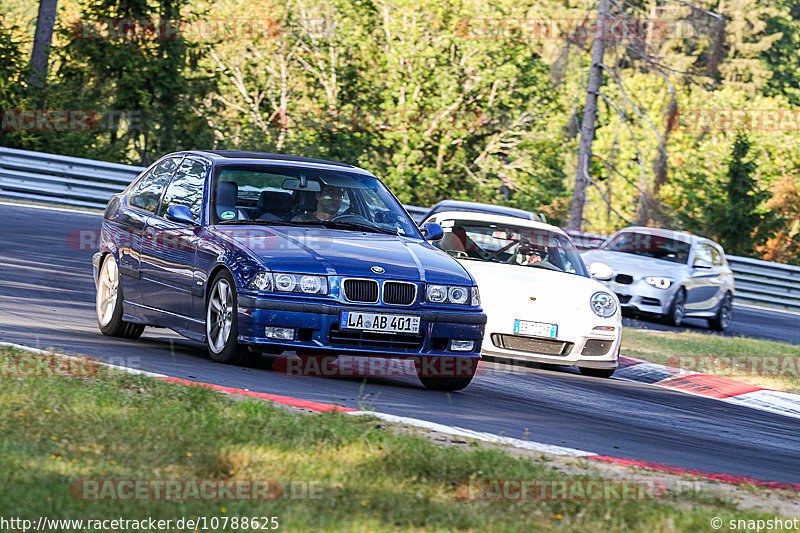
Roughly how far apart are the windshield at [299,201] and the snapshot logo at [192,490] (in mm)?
4144

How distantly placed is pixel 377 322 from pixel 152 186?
2.91 m

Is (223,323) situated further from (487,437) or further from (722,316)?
(722,316)

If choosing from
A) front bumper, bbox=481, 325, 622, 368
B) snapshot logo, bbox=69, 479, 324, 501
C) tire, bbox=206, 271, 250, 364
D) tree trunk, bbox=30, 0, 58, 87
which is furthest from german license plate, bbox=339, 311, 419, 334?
tree trunk, bbox=30, 0, 58, 87

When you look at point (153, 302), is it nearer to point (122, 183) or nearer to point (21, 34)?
point (122, 183)

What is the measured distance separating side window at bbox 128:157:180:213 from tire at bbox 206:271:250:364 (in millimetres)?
1548

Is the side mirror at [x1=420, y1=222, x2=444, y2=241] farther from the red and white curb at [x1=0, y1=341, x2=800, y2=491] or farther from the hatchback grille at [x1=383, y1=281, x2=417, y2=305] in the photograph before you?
the red and white curb at [x1=0, y1=341, x2=800, y2=491]

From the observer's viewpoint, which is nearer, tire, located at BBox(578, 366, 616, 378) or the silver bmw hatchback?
tire, located at BBox(578, 366, 616, 378)

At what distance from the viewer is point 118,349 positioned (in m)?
8.84

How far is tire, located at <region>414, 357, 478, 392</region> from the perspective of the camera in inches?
341

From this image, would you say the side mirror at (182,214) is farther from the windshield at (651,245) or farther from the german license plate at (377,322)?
the windshield at (651,245)

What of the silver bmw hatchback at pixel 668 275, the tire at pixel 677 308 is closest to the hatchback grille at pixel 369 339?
the silver bmw hatchback at pixel 668 275

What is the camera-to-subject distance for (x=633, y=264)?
62.7 feet

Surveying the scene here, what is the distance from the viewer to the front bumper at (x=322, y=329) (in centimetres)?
798

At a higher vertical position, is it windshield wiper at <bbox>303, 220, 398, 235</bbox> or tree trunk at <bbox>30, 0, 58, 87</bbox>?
tree trunk at <bbox>30, 0, 58, 87</bbox>
